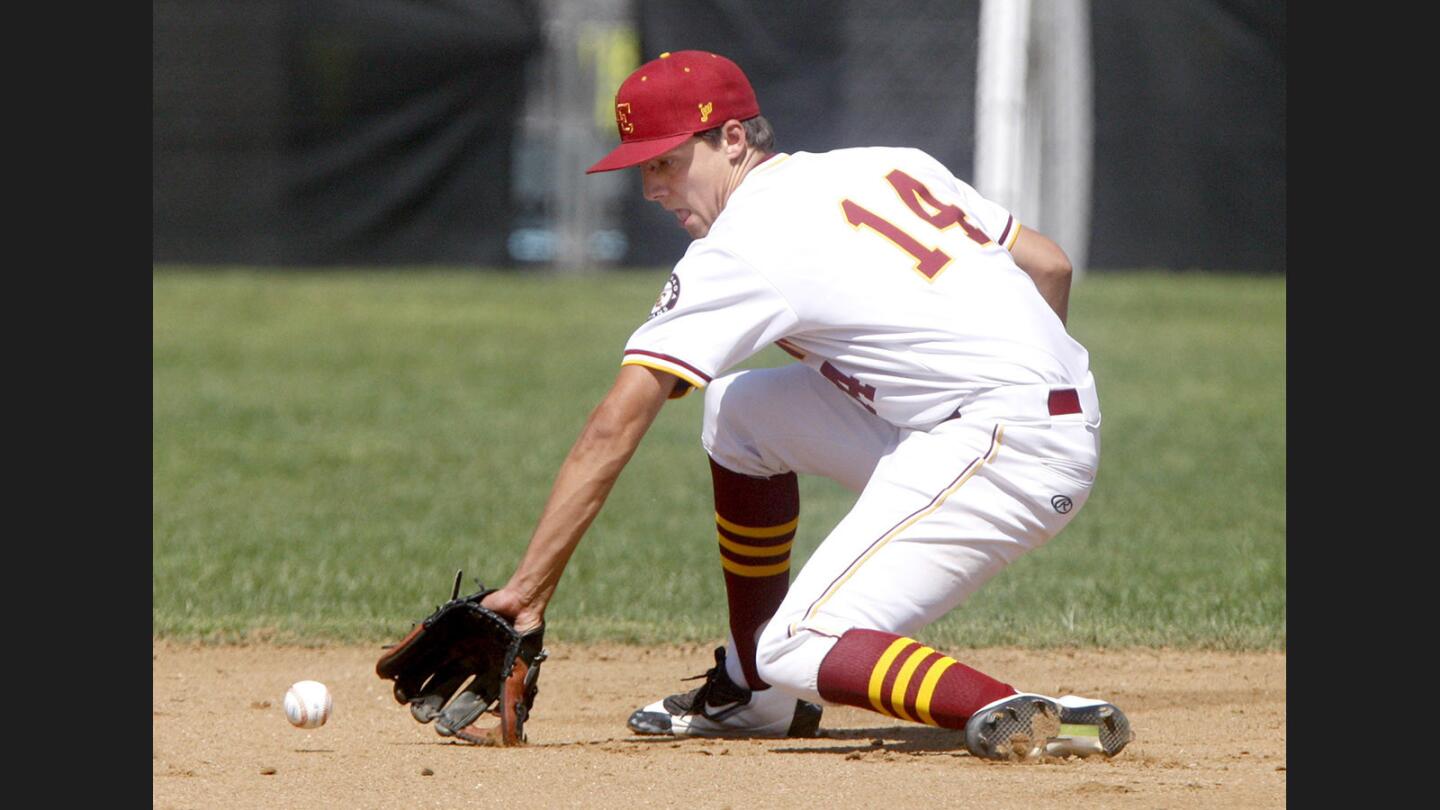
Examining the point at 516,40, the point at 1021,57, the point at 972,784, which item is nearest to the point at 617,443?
the point at 972,784

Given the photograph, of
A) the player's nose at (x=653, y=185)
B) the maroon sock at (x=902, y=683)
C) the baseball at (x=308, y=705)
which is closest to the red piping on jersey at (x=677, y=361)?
the player's nose at (x=653, y=185)

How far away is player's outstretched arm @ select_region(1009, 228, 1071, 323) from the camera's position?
452 cm

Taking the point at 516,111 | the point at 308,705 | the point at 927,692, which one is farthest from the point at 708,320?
the point at 516,111

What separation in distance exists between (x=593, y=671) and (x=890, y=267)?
6.30 feet

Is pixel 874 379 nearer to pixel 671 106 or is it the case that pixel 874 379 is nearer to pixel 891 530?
pixel 891 530

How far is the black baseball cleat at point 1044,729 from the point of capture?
3787mm

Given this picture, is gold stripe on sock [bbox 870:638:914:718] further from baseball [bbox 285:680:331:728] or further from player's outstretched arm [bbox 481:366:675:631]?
baseball [bbox 285:680:331:728]

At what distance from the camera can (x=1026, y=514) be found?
13.1 ft

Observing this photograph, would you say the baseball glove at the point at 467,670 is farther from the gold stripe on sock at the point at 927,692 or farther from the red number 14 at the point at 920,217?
the red number 14 at the point at 920,217

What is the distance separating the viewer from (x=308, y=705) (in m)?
4.20

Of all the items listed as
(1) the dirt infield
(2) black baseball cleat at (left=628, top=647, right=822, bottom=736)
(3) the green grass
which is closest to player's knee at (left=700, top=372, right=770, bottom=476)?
(2) black baseball cleat at (left=628, top=647, right=822, bottom=736)

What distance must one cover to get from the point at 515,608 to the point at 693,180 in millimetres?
1065

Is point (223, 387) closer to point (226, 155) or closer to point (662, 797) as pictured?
point (226, 155)

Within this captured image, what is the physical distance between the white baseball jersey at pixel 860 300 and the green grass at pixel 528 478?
174cm
